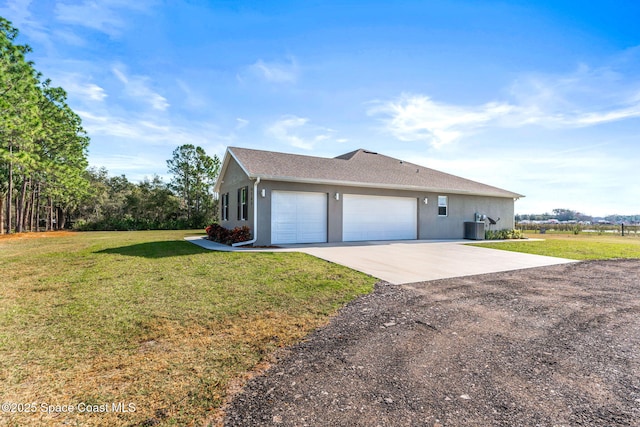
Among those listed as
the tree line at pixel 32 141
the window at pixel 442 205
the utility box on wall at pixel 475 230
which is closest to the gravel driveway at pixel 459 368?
the window at pixel 442 205

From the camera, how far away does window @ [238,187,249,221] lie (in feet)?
40.9

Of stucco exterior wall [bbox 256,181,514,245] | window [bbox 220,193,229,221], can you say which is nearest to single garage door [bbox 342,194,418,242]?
stucco exterior wall [bbox 256,181,514,245]

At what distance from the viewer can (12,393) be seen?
226 cm

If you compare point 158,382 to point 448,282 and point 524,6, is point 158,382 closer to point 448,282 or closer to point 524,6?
point 448,282

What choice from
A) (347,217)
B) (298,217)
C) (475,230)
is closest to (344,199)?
(347,217)

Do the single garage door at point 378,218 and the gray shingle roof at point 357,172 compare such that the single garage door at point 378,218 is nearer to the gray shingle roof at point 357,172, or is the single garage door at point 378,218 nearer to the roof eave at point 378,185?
the roof eave at point 378,185

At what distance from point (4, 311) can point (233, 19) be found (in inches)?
410

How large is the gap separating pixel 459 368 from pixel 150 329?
3.40 metres

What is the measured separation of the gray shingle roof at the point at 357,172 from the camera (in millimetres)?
12066

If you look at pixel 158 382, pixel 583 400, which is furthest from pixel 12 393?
pixel 583 400

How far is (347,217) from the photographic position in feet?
43.4

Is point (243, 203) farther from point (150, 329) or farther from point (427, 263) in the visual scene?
point (150, 329)

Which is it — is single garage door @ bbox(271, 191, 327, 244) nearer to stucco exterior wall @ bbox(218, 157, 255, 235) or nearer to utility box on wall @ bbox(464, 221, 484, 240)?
stucco exterior wall @ bbox(218, 157, 255, 235)

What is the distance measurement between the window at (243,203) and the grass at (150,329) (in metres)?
5.59
